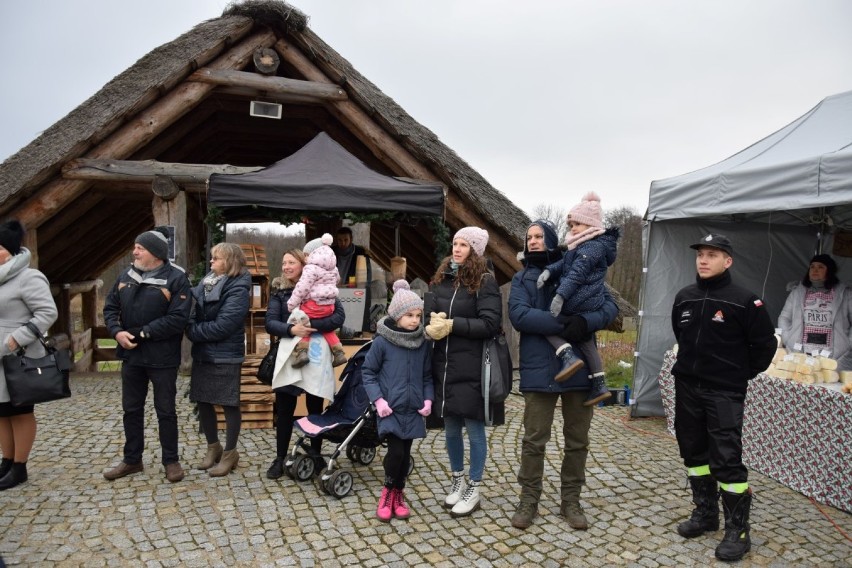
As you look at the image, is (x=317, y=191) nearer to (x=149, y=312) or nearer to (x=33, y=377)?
(x=149, y=312)

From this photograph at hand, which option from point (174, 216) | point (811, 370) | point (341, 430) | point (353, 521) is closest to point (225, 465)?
point (341, 430)

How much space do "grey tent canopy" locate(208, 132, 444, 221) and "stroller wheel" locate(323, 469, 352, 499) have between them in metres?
2.43

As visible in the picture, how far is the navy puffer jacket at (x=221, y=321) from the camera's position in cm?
408

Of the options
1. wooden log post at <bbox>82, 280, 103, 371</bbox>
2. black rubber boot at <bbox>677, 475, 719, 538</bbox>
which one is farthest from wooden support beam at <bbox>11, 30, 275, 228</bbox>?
black rubber boot at <bbox>677, 475, 719, 538</bbox>

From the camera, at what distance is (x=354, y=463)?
4.56m

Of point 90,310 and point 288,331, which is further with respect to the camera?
point 90,310

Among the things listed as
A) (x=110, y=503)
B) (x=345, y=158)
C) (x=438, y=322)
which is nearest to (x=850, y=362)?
(x=438, y=322)

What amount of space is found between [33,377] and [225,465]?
137 centimetres

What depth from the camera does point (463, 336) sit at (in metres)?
3.53

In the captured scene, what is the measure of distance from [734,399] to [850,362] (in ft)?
8.44

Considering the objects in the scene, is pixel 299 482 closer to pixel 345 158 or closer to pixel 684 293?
pixel 684 293

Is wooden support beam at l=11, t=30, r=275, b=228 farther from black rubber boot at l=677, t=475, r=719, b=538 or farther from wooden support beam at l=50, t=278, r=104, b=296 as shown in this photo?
black rubber boot at l=677, t=475, r=719, b=538

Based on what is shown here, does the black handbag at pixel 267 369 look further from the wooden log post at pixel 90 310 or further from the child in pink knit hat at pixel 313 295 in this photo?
the wooden log post at pixel 90 310

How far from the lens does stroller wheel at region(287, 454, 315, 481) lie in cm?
413
